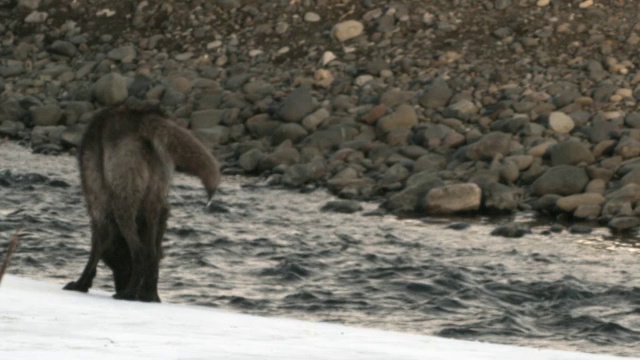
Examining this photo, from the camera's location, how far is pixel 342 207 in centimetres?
1445

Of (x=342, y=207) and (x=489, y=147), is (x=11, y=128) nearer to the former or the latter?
(x=342, y=207)

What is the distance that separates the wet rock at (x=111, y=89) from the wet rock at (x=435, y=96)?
4.38 meters

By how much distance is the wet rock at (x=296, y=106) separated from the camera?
1827 centimetres

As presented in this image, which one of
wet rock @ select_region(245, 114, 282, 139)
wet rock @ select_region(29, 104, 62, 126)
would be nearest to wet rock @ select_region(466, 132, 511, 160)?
wet rock @ select_region(245, 114, 282, 139)

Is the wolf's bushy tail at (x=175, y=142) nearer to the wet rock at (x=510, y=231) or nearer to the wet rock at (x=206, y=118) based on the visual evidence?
the wet rock at (x=510, y=231)

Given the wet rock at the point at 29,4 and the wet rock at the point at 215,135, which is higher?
the wet rock at the point at 29,4

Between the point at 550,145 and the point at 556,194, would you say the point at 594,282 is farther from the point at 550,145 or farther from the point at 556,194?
the point at 550,145

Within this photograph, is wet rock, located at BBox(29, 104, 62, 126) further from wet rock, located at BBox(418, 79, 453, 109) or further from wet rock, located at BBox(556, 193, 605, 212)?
wet rock, located at BBox(556, 193, 605, 212)

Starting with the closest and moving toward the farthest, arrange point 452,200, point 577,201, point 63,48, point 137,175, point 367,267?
point 137,175
point 367,267
point 577,201
point 452,200
point 63,48

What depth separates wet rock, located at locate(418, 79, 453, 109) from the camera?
60.1 ft

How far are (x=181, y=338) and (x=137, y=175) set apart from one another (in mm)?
2265

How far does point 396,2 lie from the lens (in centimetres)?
2200

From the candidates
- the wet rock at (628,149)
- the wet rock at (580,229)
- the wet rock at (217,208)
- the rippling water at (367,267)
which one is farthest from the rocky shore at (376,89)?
the wet rock at (217,208)

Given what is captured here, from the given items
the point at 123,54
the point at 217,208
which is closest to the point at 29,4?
the point at 123,54
